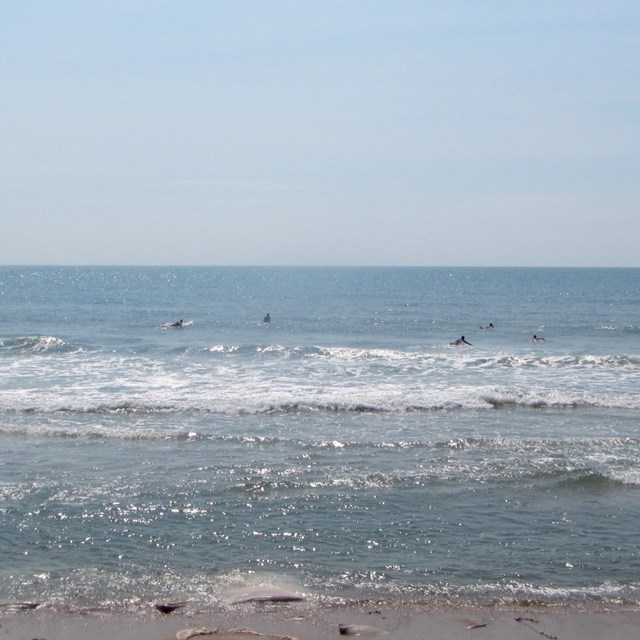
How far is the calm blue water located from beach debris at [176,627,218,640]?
829 mm

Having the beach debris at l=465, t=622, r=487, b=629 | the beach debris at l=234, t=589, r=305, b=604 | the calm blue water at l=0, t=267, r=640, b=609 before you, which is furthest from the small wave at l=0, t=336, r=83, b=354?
the beach debris at l=465, t=622, r=487, b=629

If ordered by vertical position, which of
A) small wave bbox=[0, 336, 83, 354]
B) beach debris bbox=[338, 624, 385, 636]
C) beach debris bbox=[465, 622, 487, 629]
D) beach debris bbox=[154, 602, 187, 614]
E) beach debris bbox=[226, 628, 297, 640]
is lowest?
beach debris bbox=[154, 602, 187, 614]

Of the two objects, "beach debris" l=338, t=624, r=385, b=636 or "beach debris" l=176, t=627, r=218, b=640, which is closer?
"beach debris" l=176, t=627, r=218, b=640

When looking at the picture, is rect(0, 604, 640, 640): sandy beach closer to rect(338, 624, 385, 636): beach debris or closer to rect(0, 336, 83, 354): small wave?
rect(338, 624, 385, 636): beach debris

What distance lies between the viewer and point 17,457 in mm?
17391

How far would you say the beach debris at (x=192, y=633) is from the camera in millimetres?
9297

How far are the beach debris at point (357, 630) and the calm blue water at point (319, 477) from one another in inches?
31.9

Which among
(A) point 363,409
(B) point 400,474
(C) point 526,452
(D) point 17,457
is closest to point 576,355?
(A) point 363,409

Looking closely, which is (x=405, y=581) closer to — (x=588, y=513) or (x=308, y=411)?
Result: (x=588, y=513)

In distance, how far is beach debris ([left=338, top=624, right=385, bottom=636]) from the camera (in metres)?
9.51

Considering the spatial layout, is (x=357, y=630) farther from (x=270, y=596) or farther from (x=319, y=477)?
(x=319, y=477)

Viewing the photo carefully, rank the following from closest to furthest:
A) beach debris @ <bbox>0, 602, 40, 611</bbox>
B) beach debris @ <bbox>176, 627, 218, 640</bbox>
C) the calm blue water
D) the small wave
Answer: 1. beach debris @ <bbox>176, 627, 218, 640</bbox>
2. beach debris @ <bbox>0, 602, 40, 611</bbox>
3. the calm blue water
4. the small wave

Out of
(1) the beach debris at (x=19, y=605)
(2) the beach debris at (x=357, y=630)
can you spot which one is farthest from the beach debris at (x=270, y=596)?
(1) the beach debris at (x=19, y=605)

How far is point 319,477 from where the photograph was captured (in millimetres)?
15688
